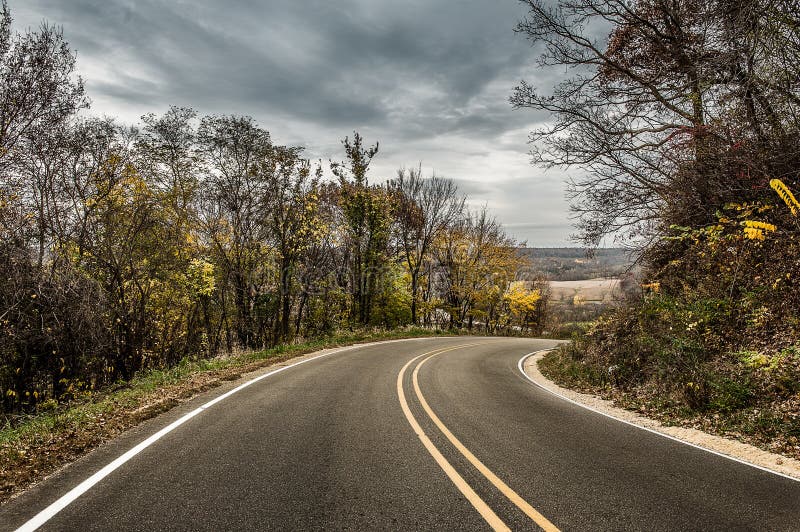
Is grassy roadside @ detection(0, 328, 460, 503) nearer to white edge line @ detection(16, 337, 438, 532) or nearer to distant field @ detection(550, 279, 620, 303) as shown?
white edge line @ detection(16, 337, 438, 532)

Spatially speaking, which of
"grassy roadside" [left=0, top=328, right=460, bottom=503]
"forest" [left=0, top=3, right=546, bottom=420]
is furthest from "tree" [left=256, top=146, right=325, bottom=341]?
"grassy roadside" [left=0, top=328, right=460, bottom=503]

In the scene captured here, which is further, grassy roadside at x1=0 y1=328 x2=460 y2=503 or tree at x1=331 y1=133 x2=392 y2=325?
tree at x1=331 y1=133 x2=392 y2=325

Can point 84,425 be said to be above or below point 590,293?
above

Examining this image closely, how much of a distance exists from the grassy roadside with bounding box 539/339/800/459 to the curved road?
3.88ft

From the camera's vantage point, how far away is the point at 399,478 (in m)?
4.11

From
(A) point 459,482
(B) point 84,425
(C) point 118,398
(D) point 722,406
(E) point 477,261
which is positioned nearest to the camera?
(A) point 459,482

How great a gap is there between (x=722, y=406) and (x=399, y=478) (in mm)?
6172

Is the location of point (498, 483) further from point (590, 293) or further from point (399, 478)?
point (590, 293)

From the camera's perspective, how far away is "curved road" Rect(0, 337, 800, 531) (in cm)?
331

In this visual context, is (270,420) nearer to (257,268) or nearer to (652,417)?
(652,417)

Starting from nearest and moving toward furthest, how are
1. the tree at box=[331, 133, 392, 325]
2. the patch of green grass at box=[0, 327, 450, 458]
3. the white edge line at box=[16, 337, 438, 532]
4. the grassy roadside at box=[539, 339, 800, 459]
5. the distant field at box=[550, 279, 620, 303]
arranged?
the white edge line at box=[16, 337, 438, 532] < the patch of green grass at box=[0, 327, 450, 458] < the grassy roadside at box=[539, 339, 800, 459] < the distant field at box=[550, 279, 620, 303] < the tree at box=[331, 133, 392, 325]

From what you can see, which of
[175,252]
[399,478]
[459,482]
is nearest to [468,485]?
[459,482]

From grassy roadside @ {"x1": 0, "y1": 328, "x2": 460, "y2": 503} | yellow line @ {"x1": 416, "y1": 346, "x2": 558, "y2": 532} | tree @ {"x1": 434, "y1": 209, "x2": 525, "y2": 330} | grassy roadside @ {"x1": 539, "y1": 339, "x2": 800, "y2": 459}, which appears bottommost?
grassy roadside @ {"x1": 539, "y1": 339, "x2": 800, "y2": 459}

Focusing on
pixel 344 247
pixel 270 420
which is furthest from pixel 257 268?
pixel 270 420
